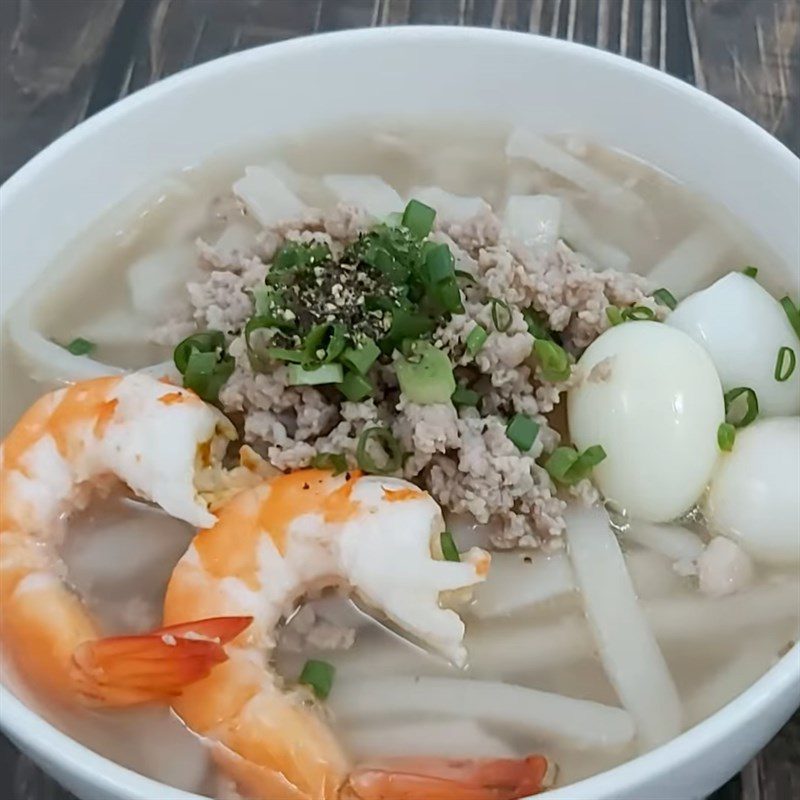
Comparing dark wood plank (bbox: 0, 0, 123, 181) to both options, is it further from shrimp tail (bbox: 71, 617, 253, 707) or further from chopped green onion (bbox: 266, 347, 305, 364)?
shrimp tail (bbox: 71, 617, 253, 707)

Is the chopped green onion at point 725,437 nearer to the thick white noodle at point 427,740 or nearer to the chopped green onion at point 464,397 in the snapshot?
the chopped green onion at point 464,397

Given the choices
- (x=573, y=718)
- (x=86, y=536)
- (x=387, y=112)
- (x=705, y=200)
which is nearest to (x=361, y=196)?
(x=387, y=112)

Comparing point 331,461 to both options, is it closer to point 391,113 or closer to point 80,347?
point 80,347

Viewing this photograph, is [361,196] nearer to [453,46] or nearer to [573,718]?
[453,46]

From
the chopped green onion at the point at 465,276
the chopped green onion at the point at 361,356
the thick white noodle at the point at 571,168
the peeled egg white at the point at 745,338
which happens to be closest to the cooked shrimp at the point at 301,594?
the chopped green onion at the point at 361,356

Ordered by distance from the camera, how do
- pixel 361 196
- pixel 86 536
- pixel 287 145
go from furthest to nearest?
pixel 287 145 → pixel 361 196 → pixel 86 536

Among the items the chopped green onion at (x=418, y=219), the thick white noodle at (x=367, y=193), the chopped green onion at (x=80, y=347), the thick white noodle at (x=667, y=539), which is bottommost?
the thick white noodle at (x=667, y=539)

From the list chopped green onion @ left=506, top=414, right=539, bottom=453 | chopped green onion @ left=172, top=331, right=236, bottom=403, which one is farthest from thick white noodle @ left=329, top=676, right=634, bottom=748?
chopped green onion @ left=172, top=331, right=236, bottom=403
